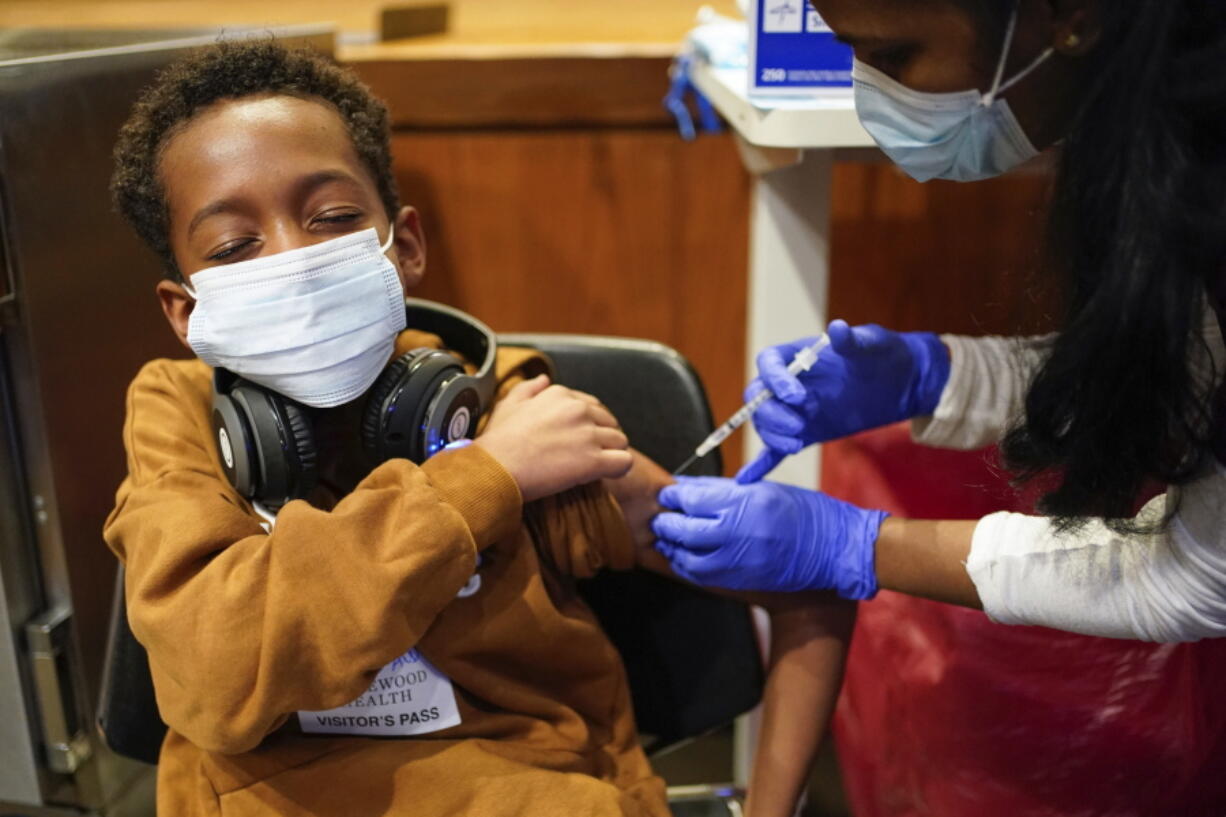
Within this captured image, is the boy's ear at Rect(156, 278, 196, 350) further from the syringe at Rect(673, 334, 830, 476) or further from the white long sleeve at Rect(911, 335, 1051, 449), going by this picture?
the white long sleeve at Rect(911, 335, 1051, 449)

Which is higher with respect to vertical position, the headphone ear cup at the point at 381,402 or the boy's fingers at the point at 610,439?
the headphone ear cup at the point at 381,402

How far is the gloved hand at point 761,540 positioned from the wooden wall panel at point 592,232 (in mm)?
1435

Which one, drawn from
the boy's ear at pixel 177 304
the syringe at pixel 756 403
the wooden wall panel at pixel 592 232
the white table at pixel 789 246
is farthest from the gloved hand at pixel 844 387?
the wooden wall panel at pixel 592 232

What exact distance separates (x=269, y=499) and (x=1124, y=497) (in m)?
0.78

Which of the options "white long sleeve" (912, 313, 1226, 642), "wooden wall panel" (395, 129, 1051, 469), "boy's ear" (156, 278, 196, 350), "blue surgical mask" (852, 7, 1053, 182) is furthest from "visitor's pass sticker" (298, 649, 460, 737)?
"wooden wall panel" (395, 129, 1051, 469)

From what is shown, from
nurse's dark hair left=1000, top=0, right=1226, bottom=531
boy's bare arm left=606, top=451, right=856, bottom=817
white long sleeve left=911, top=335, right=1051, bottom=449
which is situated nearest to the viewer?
nurse's dark hair left=1000, top=0, right=1226, bottom=531

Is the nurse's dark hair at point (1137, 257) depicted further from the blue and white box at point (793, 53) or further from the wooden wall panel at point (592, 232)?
the wooden wall panel at point (592, 232)

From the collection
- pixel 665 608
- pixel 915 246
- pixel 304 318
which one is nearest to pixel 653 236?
pixel 915 246

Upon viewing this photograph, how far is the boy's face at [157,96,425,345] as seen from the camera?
3.47 feet

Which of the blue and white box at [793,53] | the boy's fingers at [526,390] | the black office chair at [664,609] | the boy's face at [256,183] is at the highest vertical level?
the blue and white box at [793,53]

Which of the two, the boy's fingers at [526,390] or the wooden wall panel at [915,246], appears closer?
the boy's fingers at [526,390]

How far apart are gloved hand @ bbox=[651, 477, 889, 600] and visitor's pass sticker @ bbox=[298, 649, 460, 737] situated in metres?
0.30

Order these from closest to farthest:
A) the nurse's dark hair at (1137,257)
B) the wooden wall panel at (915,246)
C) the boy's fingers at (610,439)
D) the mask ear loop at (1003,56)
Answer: the nurse's dark hair at (1137,257)
the mask ear loop at (1003,56)
the boy's fingers at (610,439)
the wooden wall panel at (915,246)

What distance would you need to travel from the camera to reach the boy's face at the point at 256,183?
1.06 m
